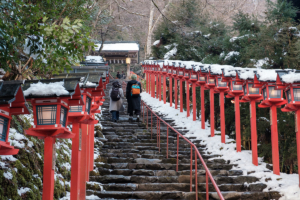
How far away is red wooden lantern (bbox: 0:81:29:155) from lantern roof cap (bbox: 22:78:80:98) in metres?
0.75

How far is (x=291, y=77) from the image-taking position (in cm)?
736

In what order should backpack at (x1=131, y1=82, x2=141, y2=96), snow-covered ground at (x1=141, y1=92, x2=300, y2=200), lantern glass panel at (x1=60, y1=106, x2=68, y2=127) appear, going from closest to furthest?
1. lantern glass panel at (x1=60, y1=106, x2=68, y2=127)
2. snow-covered ground at (x1=141, y1=92, x2=300, y2=200)
3. backpack at (x1=131, y1=82, x2=141, y2=96)

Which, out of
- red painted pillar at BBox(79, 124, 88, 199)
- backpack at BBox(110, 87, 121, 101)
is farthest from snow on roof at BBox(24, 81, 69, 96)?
backpack at BBox(110, 87, 121, 101)

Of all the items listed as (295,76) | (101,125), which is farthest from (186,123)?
(295,76)

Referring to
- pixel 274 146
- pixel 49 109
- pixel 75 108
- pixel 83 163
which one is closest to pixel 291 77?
pixel 274 146

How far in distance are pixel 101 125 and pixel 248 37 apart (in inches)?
290

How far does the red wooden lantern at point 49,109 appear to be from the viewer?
449 cm

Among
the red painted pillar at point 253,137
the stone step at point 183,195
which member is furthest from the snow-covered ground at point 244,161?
the stone step at point 183,195

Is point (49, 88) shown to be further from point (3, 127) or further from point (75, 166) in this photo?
point (75, 166)

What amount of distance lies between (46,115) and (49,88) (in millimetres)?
411

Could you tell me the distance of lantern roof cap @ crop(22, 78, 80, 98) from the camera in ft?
14.6

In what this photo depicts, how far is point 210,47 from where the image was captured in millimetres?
17859

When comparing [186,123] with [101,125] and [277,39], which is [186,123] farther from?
[277,39]

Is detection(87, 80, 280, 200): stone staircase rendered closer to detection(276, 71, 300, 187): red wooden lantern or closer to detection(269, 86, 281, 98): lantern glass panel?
detection(276, 71, 300, 187): red wooden lantern
